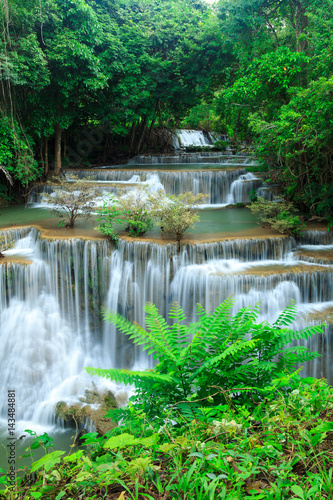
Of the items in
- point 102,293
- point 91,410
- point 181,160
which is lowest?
point 91,410

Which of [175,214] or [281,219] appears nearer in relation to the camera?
[175,214]

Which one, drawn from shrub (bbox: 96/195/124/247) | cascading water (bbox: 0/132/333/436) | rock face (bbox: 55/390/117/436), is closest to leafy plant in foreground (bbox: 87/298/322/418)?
rock face (bbox: 55/390/117/436)

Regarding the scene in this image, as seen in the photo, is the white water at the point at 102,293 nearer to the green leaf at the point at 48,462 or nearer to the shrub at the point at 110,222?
the shrub at the point at 110,222

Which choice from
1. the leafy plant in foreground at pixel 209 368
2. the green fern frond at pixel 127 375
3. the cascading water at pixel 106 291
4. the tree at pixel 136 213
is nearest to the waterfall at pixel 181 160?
the tree at pixel 136 213

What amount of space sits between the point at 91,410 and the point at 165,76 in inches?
676

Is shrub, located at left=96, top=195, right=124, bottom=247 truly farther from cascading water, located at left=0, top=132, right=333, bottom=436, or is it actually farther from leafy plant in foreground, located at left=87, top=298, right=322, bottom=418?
leafy plant in foreground, located at left=87, top=298, right=322, bottom=418

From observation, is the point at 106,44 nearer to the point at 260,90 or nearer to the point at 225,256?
the point at 260,90

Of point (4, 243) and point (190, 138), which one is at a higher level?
point (190, 138)

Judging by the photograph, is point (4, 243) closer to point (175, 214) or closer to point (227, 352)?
point (175, 214)

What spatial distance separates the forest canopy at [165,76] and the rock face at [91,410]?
7.14 meters

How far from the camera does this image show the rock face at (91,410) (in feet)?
20.2

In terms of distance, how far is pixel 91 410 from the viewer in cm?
643

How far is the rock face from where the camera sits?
243 inches

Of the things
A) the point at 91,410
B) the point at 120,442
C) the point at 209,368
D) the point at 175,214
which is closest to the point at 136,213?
the point at 175,214
